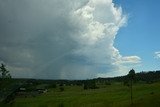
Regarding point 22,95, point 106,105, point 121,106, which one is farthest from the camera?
point 22,95

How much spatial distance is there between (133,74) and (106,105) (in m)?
26.3

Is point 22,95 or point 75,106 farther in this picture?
point 22,95

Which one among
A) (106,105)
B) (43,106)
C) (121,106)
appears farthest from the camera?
(43,106)

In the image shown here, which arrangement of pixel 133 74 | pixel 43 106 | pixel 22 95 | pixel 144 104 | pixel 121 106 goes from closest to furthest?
1. pixel 144 104
2. pixel 121 106
3. pixel 43 106
4. pixel 133 74
5. pixel 22 95

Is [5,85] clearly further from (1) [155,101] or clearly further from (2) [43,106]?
(1) [155,101]

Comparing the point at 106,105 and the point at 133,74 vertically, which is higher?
the point at 133,74

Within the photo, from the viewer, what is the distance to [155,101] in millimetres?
73125

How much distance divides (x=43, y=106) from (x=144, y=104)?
1175 inches

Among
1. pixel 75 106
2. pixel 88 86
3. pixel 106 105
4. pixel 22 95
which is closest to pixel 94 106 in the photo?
pixel 106 105

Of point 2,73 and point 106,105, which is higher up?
Answer: point 2,73

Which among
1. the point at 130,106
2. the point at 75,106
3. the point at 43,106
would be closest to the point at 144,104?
the point at 130,106

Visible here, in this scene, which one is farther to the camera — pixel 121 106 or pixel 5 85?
pixel 5 85

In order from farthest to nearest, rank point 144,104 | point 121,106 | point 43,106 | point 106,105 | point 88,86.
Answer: point 88,86 → point 43,106 → point 106,105 → point 121,106 → point 144,104

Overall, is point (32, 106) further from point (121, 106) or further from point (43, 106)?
point (121, 106)
